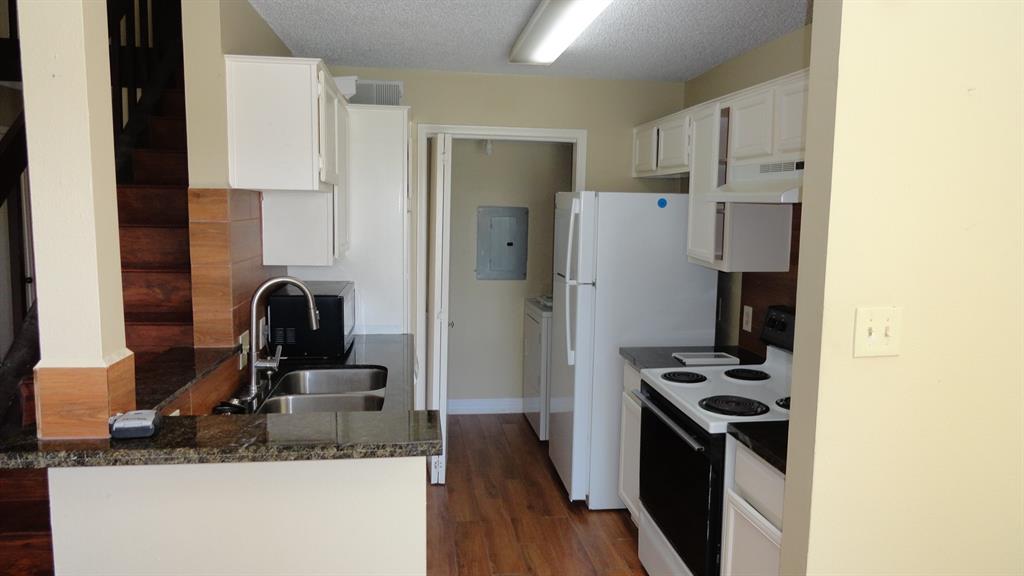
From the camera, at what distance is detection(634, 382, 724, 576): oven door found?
250 cm

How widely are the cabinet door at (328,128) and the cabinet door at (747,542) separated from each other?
75.3 inches

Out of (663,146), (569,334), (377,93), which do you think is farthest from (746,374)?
(377,93)

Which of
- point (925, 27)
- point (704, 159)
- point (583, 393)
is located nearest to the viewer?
point (925, 27)

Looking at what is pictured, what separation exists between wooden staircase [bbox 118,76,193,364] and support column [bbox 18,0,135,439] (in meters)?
0.95

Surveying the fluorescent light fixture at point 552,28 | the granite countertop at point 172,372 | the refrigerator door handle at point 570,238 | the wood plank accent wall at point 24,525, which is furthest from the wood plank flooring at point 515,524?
the fluorescent light fixture at point 552,28

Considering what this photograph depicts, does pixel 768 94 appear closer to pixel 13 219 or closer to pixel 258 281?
pixel 258 281

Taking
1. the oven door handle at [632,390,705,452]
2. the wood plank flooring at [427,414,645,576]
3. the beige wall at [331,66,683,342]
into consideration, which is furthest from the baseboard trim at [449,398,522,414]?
the oven door handle at [632,390,705,452]

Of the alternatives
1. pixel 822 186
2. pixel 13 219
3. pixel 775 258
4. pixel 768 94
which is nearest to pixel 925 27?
pixel 822 186

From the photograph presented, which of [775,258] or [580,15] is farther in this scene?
[775,258]

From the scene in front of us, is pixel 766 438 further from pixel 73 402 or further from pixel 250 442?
pixel 73 402

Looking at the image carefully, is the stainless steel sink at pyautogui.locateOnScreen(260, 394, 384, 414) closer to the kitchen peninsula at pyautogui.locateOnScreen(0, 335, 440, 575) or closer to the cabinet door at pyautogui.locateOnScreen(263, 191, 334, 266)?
the cabinet door at pyautogui.locateOnScreen(263, 191, 334, 266)

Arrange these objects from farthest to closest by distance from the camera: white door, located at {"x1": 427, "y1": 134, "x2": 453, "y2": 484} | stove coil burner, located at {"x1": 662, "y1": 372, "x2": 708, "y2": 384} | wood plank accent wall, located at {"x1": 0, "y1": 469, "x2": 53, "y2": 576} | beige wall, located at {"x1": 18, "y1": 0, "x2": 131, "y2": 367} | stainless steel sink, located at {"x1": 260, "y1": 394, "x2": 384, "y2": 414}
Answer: white door, located at {"x1": 427, "y1": 134, "x2": 453, "y2": 484} < stove coil burner, located at {"x1": 662, "y1": 372, "x2": 708, "y2": 384} < stainless steel sink, located at {"x1": 260, "y1": 394, "x2": 384, "y2": 414} < wood plank accent wall, located at {"x1": 0, "y1": 469, "x2": 53, "y2": 576} < beige wall, located at {"x1": 18, "y1": 0, "x2": 131, "y2": 367}

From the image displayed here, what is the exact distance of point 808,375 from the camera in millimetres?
1646

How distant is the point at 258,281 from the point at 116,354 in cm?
143
